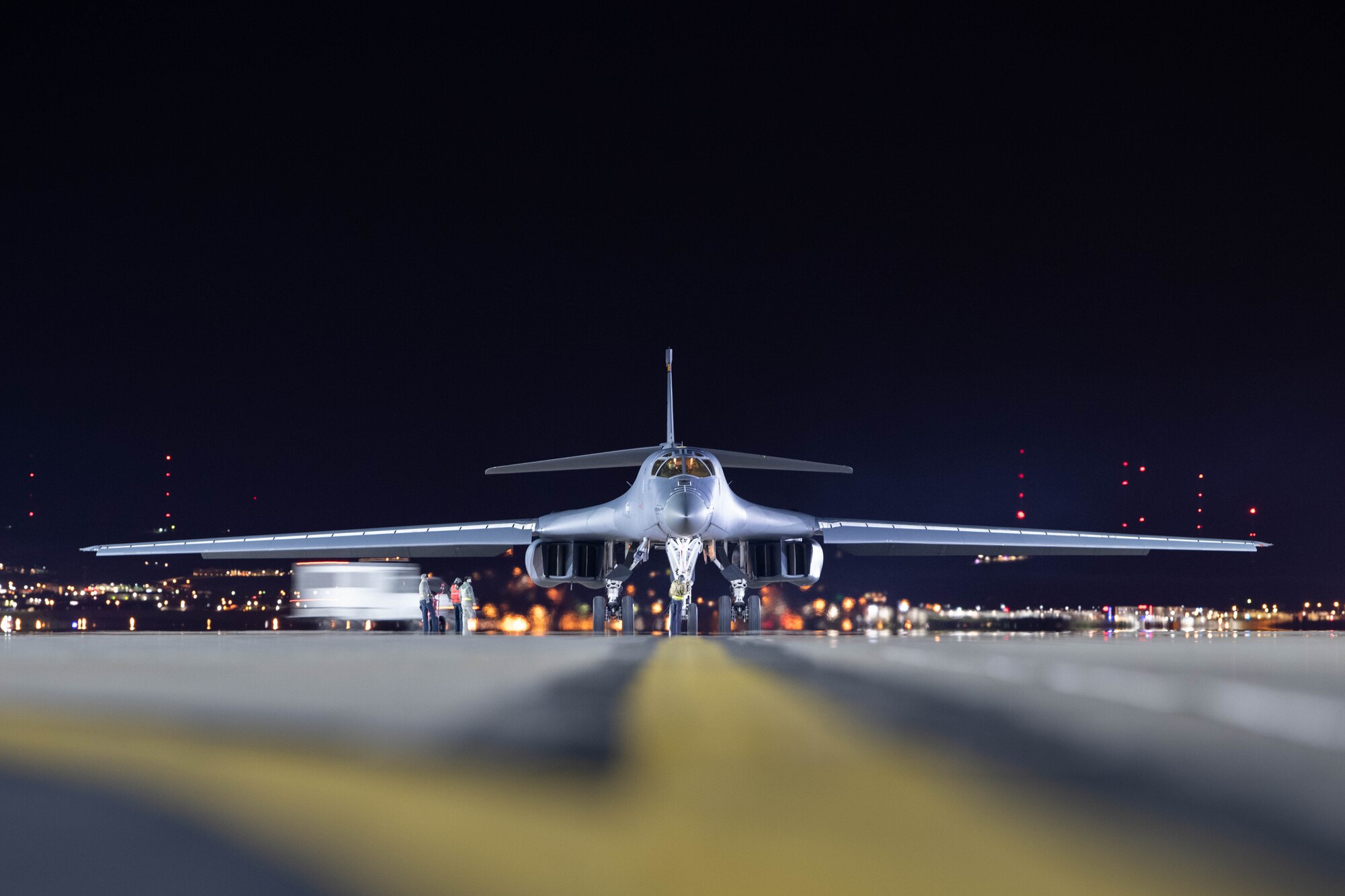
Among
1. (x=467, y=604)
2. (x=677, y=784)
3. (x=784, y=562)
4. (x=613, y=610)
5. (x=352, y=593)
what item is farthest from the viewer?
(x=784, y=562)

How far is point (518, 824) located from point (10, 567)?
67.4m

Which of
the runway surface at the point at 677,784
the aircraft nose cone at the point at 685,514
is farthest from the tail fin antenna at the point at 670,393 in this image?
the runway surface at the point at 677,784

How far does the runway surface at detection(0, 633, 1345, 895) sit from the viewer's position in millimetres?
2590

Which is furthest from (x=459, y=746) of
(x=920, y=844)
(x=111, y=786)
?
(x=920, y=844)

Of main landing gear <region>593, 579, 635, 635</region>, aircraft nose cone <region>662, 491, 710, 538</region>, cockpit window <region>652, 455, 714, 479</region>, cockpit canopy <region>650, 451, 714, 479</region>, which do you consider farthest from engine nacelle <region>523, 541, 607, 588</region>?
aircraft nose cone <region>662, 491, 710, 538</region>

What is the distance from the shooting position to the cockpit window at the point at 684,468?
68.6 feet

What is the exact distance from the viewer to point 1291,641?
12922 mm

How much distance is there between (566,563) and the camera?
25.7 metres

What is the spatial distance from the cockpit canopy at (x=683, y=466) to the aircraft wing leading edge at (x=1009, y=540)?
6555 millimetres

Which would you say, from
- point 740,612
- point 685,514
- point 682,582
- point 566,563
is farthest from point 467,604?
point 740,612

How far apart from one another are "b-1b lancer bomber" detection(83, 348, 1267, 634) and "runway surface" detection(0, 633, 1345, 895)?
534 inches

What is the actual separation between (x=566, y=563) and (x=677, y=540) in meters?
5.21

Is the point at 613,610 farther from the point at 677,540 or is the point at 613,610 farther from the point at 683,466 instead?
the point at 683,466

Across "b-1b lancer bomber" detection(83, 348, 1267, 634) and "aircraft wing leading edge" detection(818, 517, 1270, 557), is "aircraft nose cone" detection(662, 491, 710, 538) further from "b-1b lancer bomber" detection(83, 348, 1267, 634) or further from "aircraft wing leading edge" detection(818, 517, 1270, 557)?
"aircraft wing leading edge" detection(818, 517, 1270, 557)
